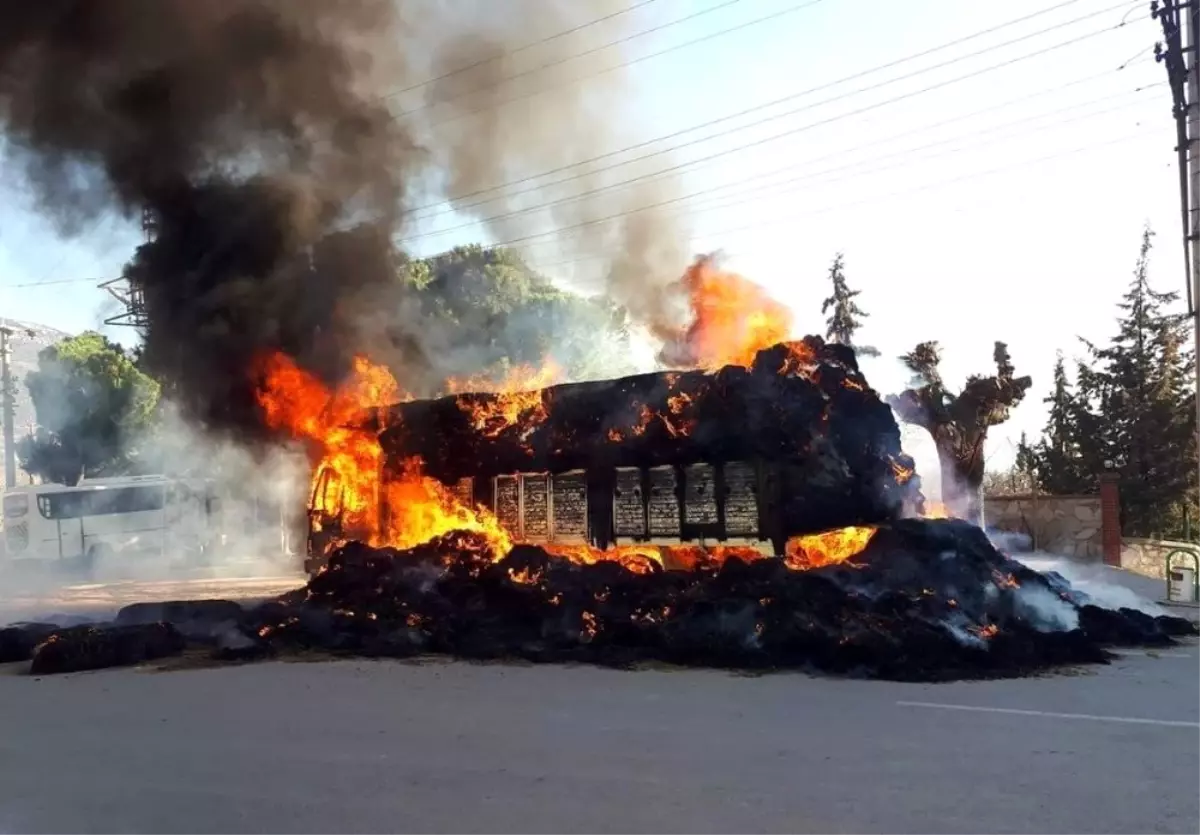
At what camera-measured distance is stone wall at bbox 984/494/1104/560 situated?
19.0 metres

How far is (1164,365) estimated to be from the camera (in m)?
26.2

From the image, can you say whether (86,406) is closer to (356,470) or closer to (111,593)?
(111,593)

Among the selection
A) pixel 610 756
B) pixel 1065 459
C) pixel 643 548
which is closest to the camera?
pixel 610 756

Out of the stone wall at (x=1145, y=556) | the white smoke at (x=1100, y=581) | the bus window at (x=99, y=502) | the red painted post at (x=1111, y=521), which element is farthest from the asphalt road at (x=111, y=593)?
the stone wall at (x=1145, y=556)

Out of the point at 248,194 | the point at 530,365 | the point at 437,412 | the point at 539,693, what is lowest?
the point at 539,693

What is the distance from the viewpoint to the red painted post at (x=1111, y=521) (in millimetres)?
18453

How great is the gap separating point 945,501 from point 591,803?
14.3 m

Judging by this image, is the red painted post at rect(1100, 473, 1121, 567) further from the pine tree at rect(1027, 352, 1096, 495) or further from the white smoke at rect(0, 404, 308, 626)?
the white smoke at rect(0, 404, 308, 626)

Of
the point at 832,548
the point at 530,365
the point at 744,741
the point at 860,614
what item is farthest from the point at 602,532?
the point at 530,365

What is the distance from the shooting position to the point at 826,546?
12766 millimetres

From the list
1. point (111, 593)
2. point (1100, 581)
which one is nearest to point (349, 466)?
point (111, 593)

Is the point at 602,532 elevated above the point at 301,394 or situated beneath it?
situated beneath

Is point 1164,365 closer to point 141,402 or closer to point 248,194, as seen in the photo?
point 248,194

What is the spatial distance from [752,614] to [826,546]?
324 centimetres
